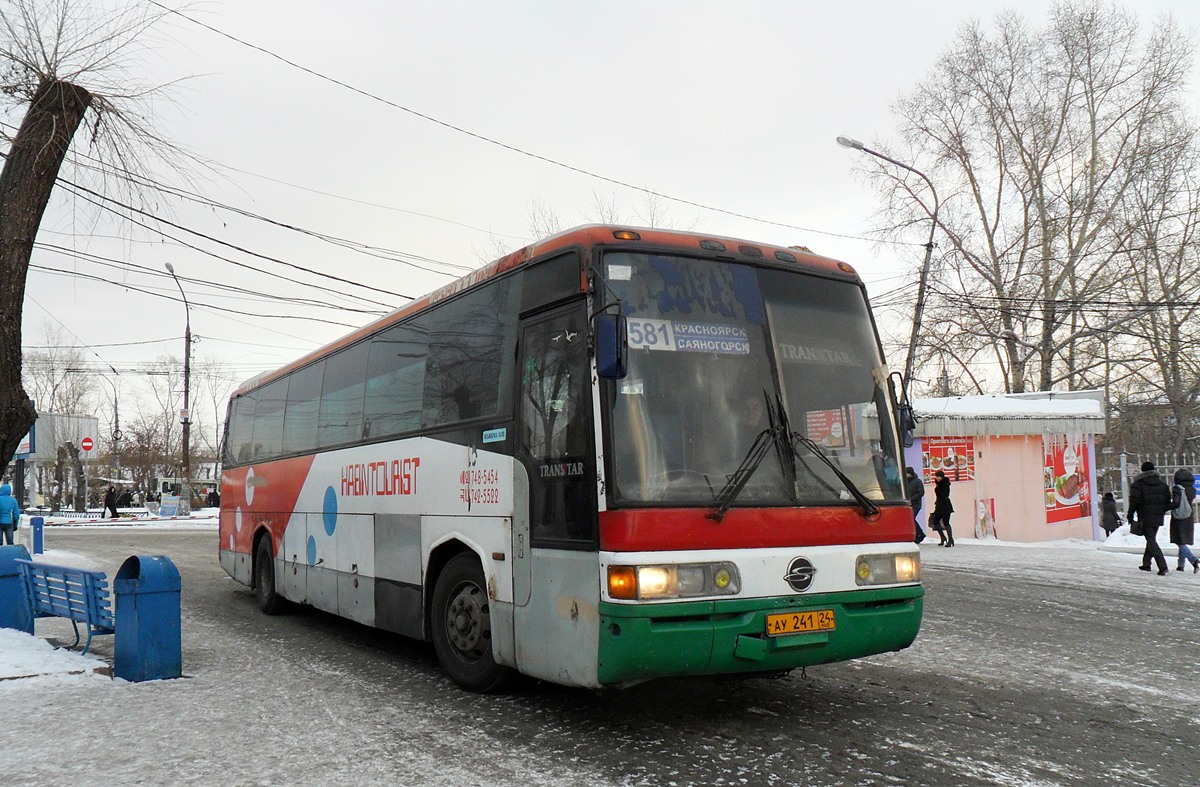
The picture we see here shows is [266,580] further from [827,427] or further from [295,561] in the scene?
[827,427]

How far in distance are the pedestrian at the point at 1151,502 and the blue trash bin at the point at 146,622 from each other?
14020 millimetres

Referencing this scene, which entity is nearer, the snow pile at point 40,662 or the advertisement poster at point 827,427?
the advertisement poster at point 827,427

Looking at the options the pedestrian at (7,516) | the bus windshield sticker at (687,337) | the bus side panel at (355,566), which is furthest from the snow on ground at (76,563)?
the bus windshield sticker at (687,337)

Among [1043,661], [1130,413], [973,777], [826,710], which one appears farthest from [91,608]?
[1130,413]

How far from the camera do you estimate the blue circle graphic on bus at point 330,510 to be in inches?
378

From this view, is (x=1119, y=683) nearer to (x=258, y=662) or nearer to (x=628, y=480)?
(x=628, y=480)

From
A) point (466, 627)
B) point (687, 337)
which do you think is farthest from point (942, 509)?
point (687, 337)

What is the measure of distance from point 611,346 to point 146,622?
4.61 meters

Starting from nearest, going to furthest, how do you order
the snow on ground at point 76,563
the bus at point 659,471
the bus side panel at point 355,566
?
the bus at point 659,471
the snow on ground at point 76,563
the bus side panel at point 355,566

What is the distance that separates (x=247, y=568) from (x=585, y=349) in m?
8.75

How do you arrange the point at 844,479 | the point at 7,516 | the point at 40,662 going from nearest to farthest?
the point at 844,479, the point at 40,662, the point at 7,516

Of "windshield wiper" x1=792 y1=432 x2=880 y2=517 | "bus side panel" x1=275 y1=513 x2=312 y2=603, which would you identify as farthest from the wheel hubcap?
"bus side panel" x1=275 y1=513 x2=312 y2=603

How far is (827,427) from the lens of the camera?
5.97 metres

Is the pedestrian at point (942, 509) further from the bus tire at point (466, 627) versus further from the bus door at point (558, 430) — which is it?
the bus door at point (558, 430)
